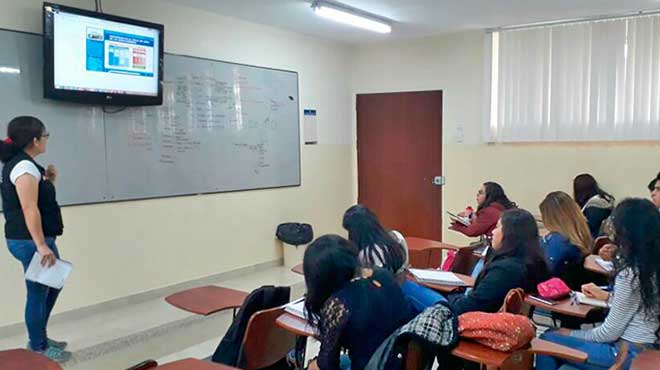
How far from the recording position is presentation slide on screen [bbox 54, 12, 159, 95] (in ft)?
12.0

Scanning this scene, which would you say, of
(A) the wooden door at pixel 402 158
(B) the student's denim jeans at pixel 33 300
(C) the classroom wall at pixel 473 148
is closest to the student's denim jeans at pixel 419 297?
(B) the student's denim jeans at pixel 33 300

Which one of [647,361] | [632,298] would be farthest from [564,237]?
[647,361]

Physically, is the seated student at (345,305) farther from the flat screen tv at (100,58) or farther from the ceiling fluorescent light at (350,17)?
the ceiling fluorescent light at (350,17)

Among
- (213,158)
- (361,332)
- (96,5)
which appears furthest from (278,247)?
(361,332)

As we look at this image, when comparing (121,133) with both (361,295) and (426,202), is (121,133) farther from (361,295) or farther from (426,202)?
(426,202)

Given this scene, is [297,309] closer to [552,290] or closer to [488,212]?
[552,290]

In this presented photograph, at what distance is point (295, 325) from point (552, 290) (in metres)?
1.29

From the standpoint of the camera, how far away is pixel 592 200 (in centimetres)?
484

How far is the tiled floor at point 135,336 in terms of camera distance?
11.1 feet

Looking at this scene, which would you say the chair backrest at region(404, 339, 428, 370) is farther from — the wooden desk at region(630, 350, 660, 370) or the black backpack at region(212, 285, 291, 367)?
the black backpack at region(212, 285, 291, 367)

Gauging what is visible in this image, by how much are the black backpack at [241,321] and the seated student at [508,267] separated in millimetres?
794

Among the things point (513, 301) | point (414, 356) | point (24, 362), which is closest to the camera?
point (414, 356)

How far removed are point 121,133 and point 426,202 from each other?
11.4 feet

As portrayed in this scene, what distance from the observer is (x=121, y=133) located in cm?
426
